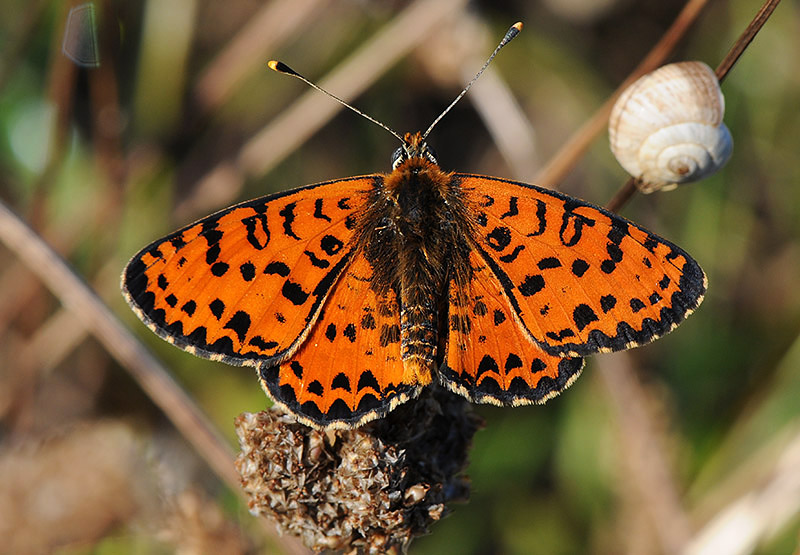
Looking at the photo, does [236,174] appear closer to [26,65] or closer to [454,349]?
[26,65]

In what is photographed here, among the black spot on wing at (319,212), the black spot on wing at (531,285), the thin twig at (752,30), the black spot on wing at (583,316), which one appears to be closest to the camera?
the thin twig at (752,30)

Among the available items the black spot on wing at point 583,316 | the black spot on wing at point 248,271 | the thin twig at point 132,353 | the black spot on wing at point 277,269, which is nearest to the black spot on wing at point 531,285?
the black spot on wing at point 583,316

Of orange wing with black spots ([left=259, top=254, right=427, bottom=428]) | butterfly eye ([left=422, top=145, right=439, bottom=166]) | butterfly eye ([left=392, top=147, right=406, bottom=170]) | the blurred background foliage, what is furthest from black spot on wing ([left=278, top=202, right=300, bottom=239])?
the blurred background foliage

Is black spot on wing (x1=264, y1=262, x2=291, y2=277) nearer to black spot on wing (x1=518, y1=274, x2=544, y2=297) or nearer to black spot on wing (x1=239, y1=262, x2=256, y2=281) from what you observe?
black spot on wing (x1=239, y1=262, x2=256, y2=281)

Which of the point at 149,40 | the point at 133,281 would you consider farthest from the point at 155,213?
the point at 133,281

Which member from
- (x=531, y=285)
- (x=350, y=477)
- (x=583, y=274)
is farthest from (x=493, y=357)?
(x=350, y=477)

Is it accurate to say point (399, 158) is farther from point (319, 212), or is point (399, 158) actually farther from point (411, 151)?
point (319, 212)

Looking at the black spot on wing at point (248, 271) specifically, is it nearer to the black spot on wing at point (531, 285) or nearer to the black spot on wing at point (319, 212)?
the black spot on wing at point (319, 212)
